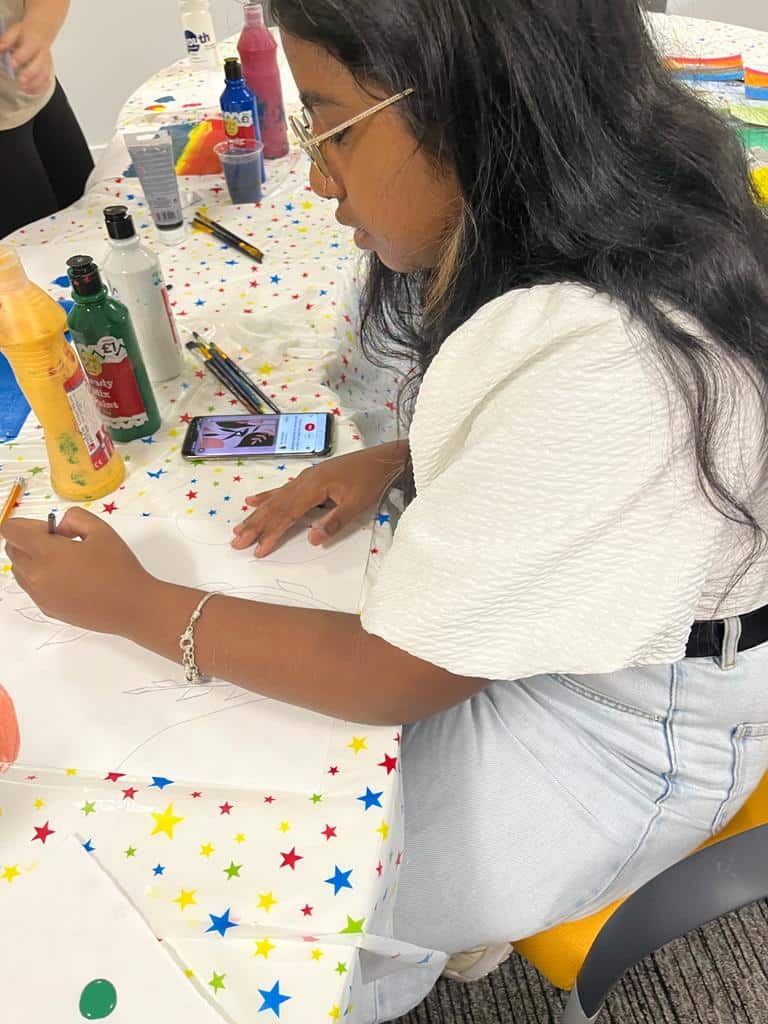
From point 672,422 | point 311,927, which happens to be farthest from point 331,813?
point 672,422

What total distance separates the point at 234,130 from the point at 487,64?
896mm

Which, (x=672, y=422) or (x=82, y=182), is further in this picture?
(x=82, y=182)

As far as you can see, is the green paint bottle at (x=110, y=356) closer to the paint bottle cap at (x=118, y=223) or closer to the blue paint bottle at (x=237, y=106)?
the paint bottle cap at (x=118, y=223)

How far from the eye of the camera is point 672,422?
0.51m

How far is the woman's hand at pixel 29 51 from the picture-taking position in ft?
4.36

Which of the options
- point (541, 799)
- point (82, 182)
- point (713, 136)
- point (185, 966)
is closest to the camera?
point (185, 966)

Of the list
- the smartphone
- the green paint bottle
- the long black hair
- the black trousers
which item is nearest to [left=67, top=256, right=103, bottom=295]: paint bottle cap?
the green paint bottle

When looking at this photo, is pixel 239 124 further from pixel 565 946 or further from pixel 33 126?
pixel 565 946

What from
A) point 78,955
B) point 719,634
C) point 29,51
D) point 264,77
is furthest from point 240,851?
point 29,51

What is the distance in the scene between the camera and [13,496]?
2.73ft

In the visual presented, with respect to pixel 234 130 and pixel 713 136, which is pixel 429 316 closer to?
pixel 713 136

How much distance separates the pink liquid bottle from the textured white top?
1.03 metres

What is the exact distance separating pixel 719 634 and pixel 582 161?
0.40 m

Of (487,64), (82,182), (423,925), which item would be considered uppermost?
(487,64)
